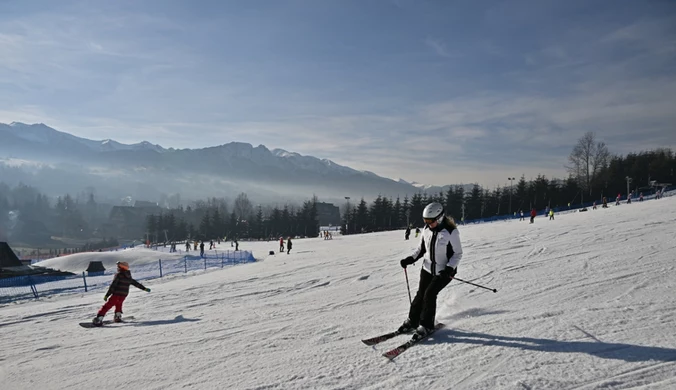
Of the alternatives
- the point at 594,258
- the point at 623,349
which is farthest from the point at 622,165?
the point at 623,349

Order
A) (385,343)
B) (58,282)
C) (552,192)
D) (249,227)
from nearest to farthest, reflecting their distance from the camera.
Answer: (385,343) → (58,282) → (552,192) → (249,227)

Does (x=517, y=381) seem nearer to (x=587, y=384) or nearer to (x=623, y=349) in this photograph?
(x=587, y=384)

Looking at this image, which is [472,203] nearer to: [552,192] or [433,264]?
[552,192]

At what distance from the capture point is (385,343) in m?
5.17

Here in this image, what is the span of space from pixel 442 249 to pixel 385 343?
140 centimetres

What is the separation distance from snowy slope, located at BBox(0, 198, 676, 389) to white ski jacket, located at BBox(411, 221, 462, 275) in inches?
35.8

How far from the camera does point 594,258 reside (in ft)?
35.3

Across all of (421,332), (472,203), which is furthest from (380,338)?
(472,203)

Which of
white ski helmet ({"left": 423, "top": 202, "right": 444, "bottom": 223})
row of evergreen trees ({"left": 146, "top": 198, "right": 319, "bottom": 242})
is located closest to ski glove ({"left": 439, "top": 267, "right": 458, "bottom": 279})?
white ski helmet ({"left": 423, "top": 202, "right": 444, "bottom": 223})

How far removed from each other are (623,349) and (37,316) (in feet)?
39.7

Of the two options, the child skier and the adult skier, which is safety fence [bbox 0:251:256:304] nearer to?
the child skier

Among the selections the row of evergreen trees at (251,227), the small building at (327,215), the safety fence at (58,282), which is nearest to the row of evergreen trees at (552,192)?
the row of evergreen trees at (251,227)

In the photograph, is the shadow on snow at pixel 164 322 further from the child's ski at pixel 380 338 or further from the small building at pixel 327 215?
the small building at pixel 327 215

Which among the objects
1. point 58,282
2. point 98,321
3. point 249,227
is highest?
point 98,321
